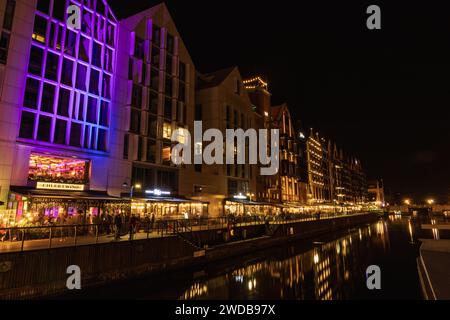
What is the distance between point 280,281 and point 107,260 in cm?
1382

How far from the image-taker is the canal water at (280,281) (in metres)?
20.2

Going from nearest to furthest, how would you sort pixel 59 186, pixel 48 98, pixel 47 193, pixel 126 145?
1. pixel 47 193
2. pixel 59 186
3. pixel 48 98
4. pixel 126 145

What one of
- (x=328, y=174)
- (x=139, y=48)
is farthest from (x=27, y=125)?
(x=328, y=174)

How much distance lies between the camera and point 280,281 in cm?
2491

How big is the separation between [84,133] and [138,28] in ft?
62.6

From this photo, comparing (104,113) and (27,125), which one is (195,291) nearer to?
(27,125)

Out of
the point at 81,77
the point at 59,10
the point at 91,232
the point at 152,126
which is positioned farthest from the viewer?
the point at 152,126

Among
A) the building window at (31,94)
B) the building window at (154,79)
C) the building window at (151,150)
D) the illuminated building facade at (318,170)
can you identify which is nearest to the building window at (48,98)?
the building window at (31,94)

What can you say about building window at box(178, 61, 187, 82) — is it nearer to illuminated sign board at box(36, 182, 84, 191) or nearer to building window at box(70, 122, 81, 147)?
building window at box(70, 122, 81, 147)

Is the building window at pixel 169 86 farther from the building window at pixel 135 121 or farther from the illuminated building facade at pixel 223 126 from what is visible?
the illuminated building facade at pixel 223 126

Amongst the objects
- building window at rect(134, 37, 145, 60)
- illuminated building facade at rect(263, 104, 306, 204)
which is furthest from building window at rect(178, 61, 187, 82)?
illuminated building facade at rect(263, 104, 306, 204)

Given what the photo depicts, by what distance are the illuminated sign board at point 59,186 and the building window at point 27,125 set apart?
4741 millimetres
